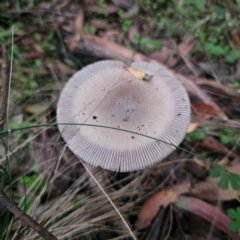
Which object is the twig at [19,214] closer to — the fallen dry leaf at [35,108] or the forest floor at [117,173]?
the forest floor at [117,173]

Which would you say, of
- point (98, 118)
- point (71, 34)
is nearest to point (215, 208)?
point (98, 118)

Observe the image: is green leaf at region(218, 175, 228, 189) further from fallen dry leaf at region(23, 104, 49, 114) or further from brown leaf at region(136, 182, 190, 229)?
fallen dry leaf at region(23, 104, 49, 114)

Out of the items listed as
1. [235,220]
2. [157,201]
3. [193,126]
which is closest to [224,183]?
[235,220]

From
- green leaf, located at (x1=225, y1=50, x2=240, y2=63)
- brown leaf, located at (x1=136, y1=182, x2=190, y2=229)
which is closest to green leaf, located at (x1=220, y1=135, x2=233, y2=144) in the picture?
brown leaf, located at (x1=136, y1=182, x2=190, y2=229)

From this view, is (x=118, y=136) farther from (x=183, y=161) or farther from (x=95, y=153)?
(x=183, y=161)

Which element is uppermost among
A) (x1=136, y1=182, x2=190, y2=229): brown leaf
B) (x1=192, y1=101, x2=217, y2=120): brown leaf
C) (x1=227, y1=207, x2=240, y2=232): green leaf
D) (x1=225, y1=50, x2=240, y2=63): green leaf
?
(x1=225, y1=50, x2=240, y2=63): green leaf
